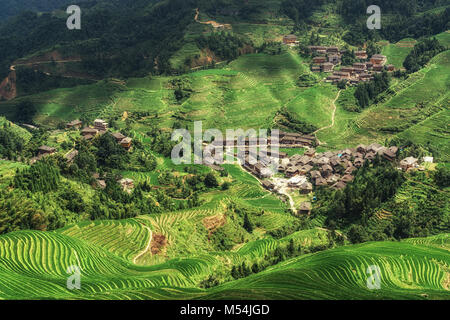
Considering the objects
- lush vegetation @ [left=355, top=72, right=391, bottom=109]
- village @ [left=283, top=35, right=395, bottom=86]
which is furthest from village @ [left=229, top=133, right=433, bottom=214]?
village @ [left=283, top=35, right=395, bottom=86]

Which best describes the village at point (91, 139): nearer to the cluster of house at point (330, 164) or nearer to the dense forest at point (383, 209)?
the cluster of house at point (330, 164)

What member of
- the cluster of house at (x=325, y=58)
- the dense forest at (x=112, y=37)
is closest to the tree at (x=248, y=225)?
the cluster of house at (x=325, y=58)

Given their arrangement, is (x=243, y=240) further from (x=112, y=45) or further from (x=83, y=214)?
(x=112, y=45)

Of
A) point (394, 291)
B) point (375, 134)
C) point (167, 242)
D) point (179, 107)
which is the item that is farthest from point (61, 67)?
point (394, 291)

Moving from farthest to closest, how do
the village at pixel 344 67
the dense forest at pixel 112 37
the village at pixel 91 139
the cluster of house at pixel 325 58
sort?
the dense forest at pixel 112 37
the cluster of house at pixel 325 58
the village at pixel 344 67
the village at pixel 91 139

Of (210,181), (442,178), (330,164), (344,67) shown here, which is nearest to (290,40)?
(344,67)

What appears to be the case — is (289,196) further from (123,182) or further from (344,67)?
(344,67)
